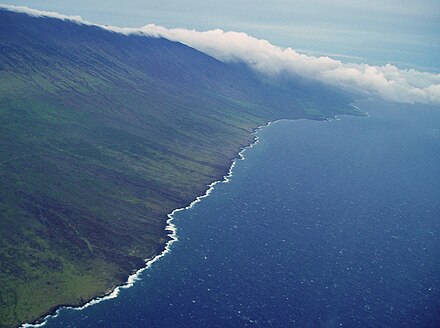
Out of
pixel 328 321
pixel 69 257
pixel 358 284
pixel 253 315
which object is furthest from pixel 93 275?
pixel 358 284

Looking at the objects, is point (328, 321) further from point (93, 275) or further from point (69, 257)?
point (69, 257)

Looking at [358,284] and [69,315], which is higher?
[358,284]

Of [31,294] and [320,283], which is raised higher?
[320,283]

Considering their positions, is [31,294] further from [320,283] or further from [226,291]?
[320,283]

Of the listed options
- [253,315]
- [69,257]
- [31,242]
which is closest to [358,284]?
[253,315]

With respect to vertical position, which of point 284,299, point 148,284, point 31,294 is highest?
point 284,299

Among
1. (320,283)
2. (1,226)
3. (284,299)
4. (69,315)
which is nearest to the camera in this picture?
(69,315)

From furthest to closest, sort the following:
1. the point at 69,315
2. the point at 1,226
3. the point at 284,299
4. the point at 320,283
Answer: the point at 1,226
the point at 320,283
the point at 284,299
the point at 69,315

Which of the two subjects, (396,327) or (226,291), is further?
(226,291)

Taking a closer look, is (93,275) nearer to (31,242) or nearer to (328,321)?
(31,242)
